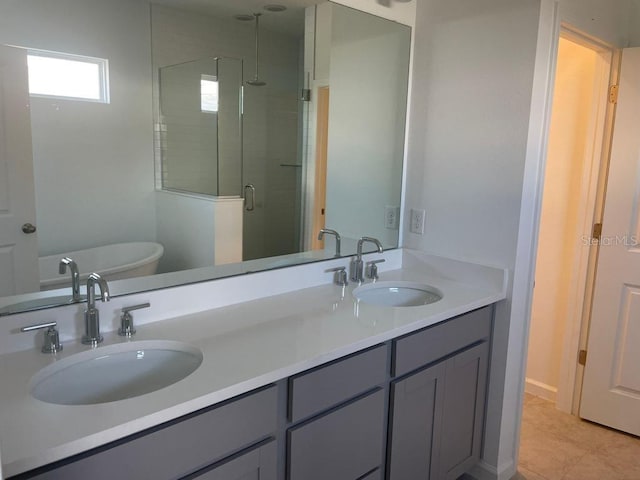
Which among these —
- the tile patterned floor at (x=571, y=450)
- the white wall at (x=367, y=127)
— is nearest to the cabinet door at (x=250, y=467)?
the white wall at (x=367, y=127)

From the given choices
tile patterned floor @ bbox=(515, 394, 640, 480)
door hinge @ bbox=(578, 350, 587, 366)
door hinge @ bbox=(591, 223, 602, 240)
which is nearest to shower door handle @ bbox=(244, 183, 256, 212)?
tile patterned floor @ bbox=(515, 394, 640, 480)

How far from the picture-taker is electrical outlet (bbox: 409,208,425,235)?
Answer: 7.80 feet

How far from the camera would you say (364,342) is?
4.95 ft

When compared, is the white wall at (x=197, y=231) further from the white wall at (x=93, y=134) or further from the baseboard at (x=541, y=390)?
the baseboard at (x=541, y=390)

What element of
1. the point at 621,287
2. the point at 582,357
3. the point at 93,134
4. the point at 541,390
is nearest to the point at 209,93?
the point at 93,134

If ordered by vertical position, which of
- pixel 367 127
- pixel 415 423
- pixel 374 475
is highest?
pixel 367 127

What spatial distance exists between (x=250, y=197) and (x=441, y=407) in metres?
1.10

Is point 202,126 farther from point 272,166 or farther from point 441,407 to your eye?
point 441,407

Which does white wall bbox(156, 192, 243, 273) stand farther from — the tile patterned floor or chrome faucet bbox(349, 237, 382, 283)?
the tile patterned floor

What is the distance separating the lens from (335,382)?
56.9 inches

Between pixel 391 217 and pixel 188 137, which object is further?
pixel 391 217

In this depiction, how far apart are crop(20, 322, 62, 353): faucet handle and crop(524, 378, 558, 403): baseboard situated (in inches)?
106

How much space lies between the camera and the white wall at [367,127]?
2.27 m

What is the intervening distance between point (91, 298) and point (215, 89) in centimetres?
88
